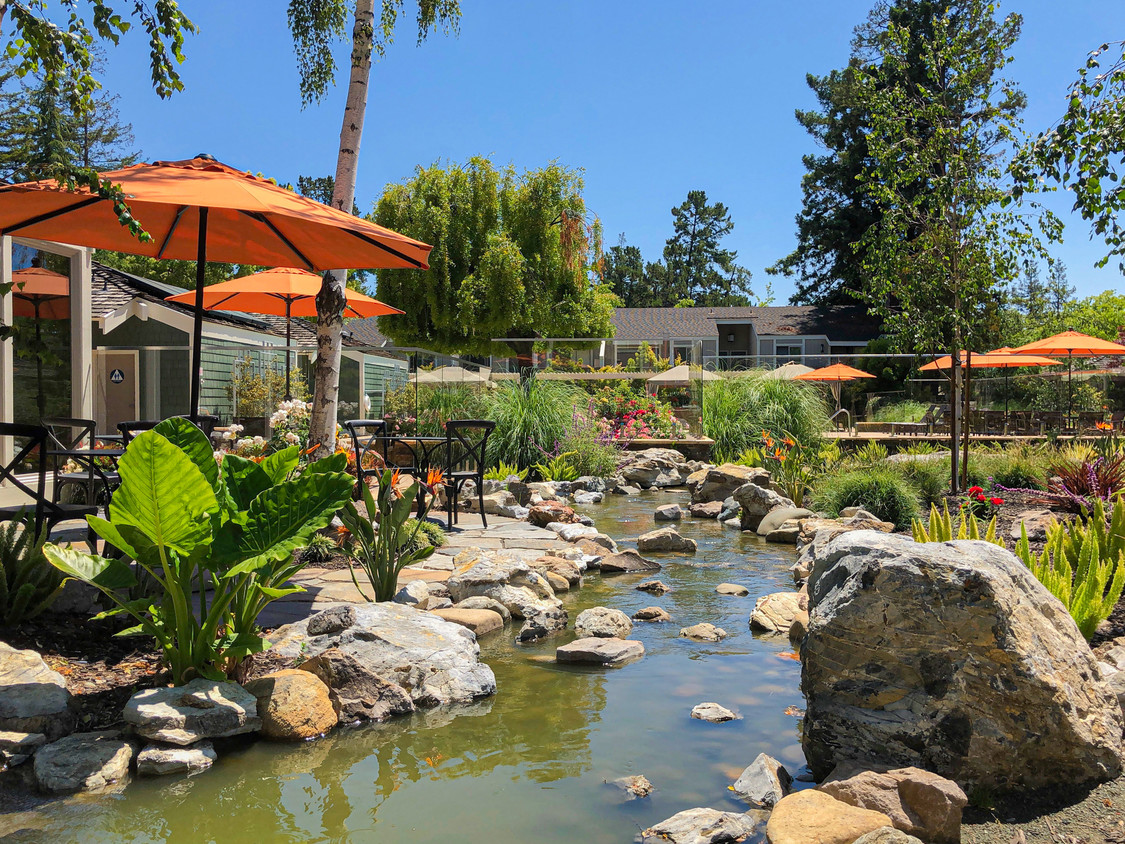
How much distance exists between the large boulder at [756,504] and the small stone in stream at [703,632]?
4332mm

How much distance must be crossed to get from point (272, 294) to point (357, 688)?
7926mm

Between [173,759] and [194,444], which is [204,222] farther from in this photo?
[173,759]

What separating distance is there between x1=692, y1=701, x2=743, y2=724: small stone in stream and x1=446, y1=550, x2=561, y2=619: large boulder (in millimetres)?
1662

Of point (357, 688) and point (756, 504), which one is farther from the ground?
point (756, 504)

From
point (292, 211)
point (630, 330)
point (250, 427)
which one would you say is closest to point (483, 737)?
point (292, 211)

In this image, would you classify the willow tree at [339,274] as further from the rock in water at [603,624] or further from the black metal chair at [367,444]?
the rock in water at [603,624]

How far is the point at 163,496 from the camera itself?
3.09 metres

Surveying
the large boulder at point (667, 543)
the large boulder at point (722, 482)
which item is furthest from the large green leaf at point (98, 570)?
the large boulder at point (722, 482)

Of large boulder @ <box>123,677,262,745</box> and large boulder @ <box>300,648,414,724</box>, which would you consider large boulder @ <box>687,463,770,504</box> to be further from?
large boulder @ <box>123,677,262,745</box>

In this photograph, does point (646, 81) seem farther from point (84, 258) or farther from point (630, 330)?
point (630, 330)

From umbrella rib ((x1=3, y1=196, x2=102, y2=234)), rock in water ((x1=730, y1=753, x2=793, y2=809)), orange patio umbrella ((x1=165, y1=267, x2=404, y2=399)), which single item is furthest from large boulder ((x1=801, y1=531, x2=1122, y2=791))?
orange patio umbrella ((x1=165, y1=267, x2=404, y2=399))

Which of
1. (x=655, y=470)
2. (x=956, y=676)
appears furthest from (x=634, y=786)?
(x=655, y=470)

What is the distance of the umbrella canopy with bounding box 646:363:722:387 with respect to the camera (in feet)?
54.8

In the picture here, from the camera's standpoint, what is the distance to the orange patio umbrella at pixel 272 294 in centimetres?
1009
